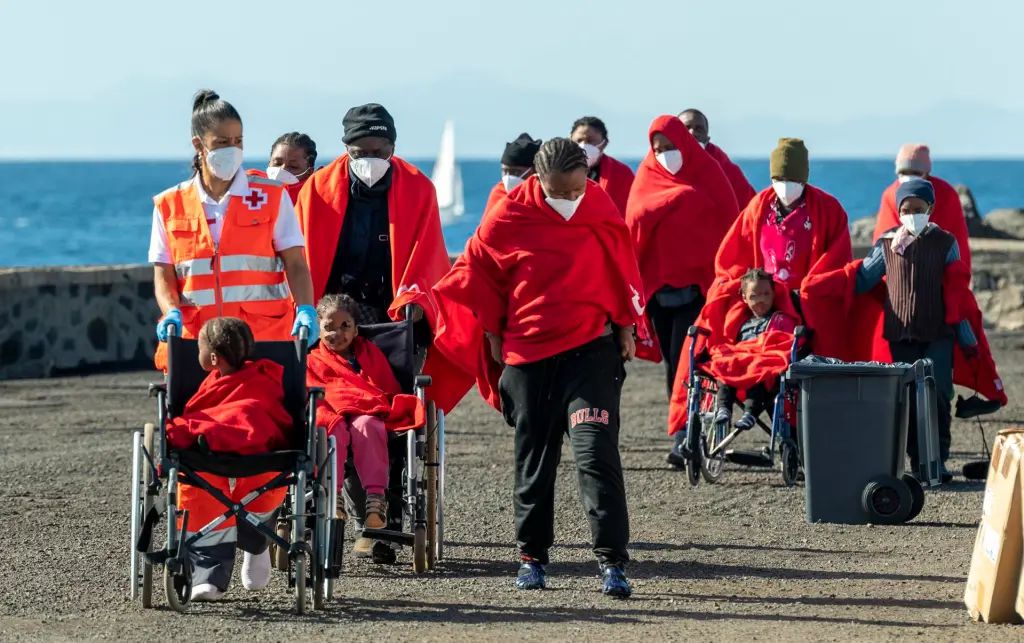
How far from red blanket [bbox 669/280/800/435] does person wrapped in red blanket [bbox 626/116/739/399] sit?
717 millimetres

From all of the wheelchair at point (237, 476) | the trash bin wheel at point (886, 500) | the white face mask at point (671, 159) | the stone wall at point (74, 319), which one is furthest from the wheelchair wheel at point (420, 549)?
the stone wall at point (74, 319)

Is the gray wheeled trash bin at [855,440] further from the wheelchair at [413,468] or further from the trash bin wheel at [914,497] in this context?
the wheelchair at [413,468]

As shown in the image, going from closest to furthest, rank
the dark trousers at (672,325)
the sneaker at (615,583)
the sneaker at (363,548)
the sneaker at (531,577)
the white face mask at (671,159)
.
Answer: the sneaker at (615,583)
the sneaker at (531,577)
the sneaker at (363,548)
the dark trousers at (672,325)
the white face mask at (671,159)

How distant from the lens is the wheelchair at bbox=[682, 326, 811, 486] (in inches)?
411

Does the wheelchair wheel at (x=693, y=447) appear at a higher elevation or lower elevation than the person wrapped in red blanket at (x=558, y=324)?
lower

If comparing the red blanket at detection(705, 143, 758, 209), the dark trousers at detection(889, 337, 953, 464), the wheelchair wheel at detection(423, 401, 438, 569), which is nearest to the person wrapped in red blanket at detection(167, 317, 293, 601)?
the wheelchair wheel at detection(423, 401, 438, 569)

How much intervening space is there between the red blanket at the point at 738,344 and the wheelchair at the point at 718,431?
9 cm

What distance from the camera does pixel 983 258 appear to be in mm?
20312

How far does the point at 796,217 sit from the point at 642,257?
4.21ft

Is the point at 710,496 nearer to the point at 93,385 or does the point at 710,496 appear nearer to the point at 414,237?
the point at 414,237

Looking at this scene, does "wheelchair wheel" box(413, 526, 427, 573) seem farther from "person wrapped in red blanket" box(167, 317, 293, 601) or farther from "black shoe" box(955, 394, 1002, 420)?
"black shoe" box(955, 394, 1002, 420)

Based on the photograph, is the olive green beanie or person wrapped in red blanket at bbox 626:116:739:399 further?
person wrapped in red blanket at bbox 626:116:739:399

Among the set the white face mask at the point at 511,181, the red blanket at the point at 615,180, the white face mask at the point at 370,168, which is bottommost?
the white face mask at the point at 370,168

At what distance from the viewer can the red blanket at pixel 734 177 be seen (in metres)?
12.9
